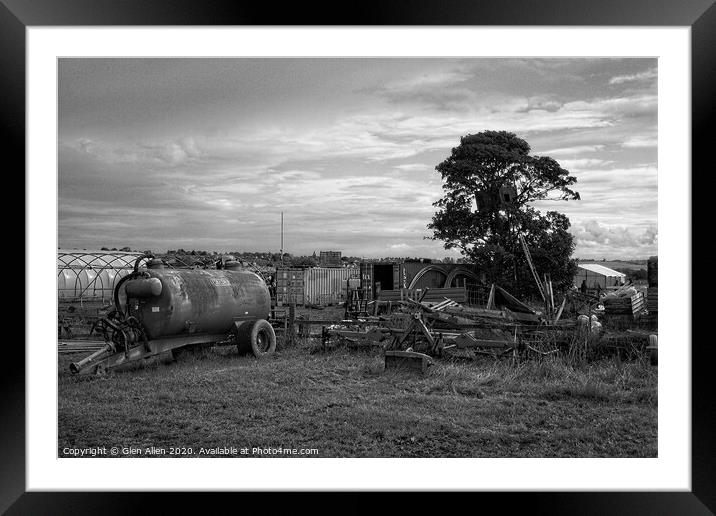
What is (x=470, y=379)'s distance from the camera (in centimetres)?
727

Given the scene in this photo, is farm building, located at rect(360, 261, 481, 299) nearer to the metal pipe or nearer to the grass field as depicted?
the grass field

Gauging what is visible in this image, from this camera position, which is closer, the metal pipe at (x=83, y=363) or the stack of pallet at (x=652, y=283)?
the metal pipe at (x=83, y=363)

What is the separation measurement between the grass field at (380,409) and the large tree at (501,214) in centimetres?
558

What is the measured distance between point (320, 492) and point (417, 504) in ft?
2.72

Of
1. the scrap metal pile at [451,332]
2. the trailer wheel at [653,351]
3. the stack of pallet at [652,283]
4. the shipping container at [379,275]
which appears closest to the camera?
the trailer wheel at [653,351]

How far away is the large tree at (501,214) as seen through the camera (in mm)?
12812

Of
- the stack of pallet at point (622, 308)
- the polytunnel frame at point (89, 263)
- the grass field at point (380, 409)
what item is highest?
the polytunnel frame at point (89, 263)

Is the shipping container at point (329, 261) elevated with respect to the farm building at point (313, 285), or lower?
elevated

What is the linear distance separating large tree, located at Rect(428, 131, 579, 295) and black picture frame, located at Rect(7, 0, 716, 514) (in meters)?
8.47

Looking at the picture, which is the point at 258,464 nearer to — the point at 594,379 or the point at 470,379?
the point at 470,379
